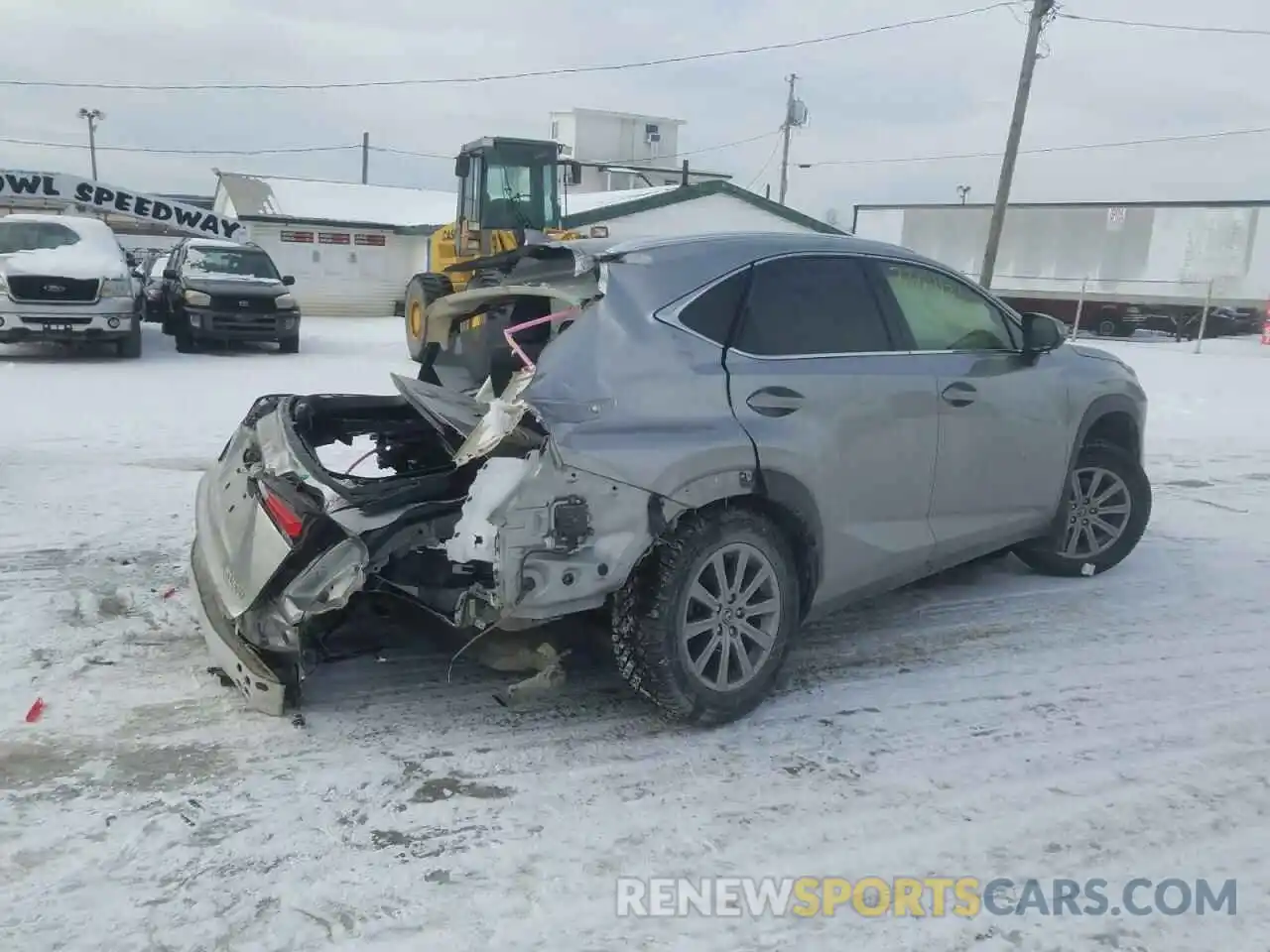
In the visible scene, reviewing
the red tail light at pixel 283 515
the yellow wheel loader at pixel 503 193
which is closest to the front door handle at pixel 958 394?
the red tail light at pixel 283 515

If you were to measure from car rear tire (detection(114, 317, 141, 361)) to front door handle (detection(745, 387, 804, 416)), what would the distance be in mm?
13344

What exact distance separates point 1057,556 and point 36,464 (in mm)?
7078

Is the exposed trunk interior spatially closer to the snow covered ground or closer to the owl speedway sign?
the snow covered ground

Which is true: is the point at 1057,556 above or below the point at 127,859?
above

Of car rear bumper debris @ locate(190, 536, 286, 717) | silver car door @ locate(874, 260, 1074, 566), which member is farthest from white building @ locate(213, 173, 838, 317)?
car rear bumper debris @ locate(190, 536, 286, 717)

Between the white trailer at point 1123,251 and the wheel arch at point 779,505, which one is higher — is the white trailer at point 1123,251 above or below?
above

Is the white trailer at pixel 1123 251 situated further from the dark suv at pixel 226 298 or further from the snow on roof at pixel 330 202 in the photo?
the dark suv at pixel 226 298

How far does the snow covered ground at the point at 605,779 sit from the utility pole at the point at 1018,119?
59.2 ft

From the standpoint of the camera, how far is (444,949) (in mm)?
2701

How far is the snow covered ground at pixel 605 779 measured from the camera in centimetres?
287

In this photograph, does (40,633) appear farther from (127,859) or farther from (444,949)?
(444,949)

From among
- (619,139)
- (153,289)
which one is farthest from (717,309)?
(619,139)

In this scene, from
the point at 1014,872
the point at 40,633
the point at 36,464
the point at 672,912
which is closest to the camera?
the point at 672,912

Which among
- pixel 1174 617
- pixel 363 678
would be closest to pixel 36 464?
pixel 363 678
